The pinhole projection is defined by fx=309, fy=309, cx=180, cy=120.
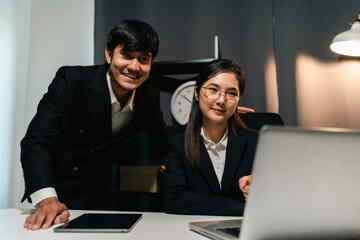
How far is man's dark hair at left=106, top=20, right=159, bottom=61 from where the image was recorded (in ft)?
4.59

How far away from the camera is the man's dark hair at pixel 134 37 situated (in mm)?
1400

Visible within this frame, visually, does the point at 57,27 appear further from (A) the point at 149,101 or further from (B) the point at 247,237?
(B) the point at 247,237

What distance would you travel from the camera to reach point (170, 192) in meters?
1.25

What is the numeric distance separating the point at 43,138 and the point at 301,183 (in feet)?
3.67

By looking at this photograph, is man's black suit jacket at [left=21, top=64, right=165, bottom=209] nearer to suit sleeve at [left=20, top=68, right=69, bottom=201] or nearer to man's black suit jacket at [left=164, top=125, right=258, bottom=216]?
suit sleeve at [left=20, top=68, right=69, bottom=201]

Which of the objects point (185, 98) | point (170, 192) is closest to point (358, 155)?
point (170, 192)

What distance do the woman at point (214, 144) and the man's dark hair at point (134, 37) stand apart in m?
0.29

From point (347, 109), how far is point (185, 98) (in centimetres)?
119

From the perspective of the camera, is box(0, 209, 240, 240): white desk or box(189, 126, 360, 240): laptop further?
box(0, 209, 240, 240): white desk

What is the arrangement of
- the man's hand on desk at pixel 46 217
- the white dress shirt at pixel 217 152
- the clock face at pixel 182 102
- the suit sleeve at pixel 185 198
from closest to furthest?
1. the man's hand on desk at pixel 46 217
2. the suit sleeve at pixel 185 198
3. the white dress shirt at pixel 217 152
4. the clock face at pixel 182 102

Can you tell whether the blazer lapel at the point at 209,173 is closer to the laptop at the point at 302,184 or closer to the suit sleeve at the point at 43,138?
the suit sleeve at the point at 43,138

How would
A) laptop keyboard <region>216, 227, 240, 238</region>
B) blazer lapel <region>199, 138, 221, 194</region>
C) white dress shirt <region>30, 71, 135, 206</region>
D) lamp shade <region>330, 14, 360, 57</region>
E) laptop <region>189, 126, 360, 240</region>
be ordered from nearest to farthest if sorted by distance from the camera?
laptop <region>189, 126, 360, 240</region>
laptop keyboard <region>216, 227, 240, 238</region>
blazer lapel <region>199, 138, 221, 194</region>
white dress shirt <region>30, 71, 135, 206</region>
lamp shade <region>330, 14, 360, 57</region>

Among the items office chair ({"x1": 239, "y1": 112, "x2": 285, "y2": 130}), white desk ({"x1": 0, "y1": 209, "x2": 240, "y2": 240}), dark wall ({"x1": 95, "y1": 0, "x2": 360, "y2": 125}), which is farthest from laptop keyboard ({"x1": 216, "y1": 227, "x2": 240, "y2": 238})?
dark wall ({"x1": 95, "y1": 0, "x2": 360, "y2": 125})

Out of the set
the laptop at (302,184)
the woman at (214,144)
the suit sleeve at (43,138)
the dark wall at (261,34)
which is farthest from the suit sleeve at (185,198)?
the dark wall at (261,34)
